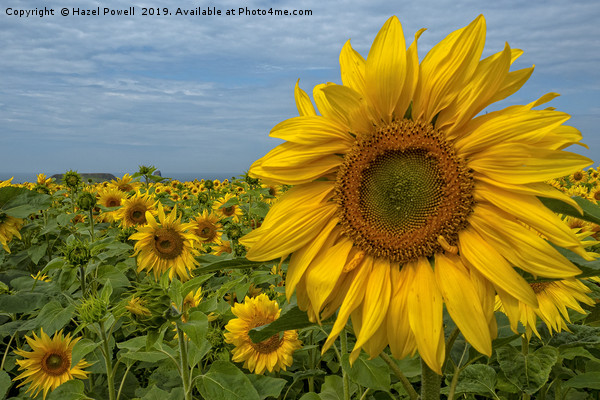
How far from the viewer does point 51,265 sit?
2.80 metres

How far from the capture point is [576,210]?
0.99 meters

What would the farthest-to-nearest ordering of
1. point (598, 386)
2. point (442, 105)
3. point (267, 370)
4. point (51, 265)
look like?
point (267, 370), point (51, 265), point (598, 386), point (442, 105)

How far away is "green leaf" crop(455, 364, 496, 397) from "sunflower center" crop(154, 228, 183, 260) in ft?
9.48

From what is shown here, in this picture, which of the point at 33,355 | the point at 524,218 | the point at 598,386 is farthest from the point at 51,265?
the point at 598,386

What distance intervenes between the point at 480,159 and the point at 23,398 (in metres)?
3.43

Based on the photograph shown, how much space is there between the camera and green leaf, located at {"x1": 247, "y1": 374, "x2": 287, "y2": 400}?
2.18 metres

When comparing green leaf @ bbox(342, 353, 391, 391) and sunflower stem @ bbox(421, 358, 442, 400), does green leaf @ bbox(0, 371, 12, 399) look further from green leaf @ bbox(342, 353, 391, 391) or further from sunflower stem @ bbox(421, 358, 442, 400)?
sunflower stem @ bbox(421, 358, 442, 400)

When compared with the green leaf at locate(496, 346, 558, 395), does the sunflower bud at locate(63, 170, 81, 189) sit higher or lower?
higher

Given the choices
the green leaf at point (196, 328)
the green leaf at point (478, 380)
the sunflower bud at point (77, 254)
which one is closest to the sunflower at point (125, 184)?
the sunflower bud at point (77, 254)

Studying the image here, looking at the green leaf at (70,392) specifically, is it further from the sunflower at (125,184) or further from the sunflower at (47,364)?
the sunflower at (125,184)

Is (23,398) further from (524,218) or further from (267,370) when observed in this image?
(524,218)

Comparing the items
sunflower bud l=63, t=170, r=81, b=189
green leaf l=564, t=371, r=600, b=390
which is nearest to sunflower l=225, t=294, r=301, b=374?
green leaf l=564, t=371, r=600, b=390

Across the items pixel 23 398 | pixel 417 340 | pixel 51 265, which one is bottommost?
pixel 23 398

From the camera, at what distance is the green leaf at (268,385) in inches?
85.7
